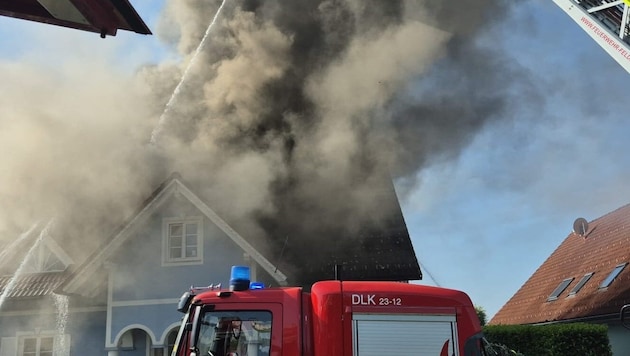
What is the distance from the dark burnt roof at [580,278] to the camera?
1609 centimetres

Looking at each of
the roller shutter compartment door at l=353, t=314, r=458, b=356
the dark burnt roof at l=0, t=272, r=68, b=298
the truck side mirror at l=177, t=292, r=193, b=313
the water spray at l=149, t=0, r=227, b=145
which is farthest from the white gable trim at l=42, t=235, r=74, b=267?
the roller shutter compartment door at l=353, t=314, r=458, b=356

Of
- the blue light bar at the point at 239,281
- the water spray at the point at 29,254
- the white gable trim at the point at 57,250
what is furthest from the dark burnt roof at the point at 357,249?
the blue light bar at the point at 239,281

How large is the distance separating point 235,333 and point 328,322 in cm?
80

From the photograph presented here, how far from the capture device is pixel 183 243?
48.6 ft

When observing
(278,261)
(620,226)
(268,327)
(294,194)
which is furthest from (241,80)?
(620,226)

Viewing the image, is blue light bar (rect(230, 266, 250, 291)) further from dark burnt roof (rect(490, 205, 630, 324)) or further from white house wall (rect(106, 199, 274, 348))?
dark burnt roof (rect(490, 205, 630, 324))

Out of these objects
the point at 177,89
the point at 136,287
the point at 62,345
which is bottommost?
the point at 62,345

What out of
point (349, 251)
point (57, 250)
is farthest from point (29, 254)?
point (349, 251)

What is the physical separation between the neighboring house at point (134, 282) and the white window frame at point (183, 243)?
0.02 metres

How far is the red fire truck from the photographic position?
5324mm

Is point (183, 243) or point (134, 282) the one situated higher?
point (183, 243)

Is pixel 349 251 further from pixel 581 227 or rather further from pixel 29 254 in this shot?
pixel 581 227

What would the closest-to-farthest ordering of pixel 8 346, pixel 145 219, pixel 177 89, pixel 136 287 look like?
pixel 136 287
pixel 145 219
pixel 8 346
pixel 177 89

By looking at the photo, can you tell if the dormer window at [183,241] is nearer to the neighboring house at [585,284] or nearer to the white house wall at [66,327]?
the white house wall at [66,327]
